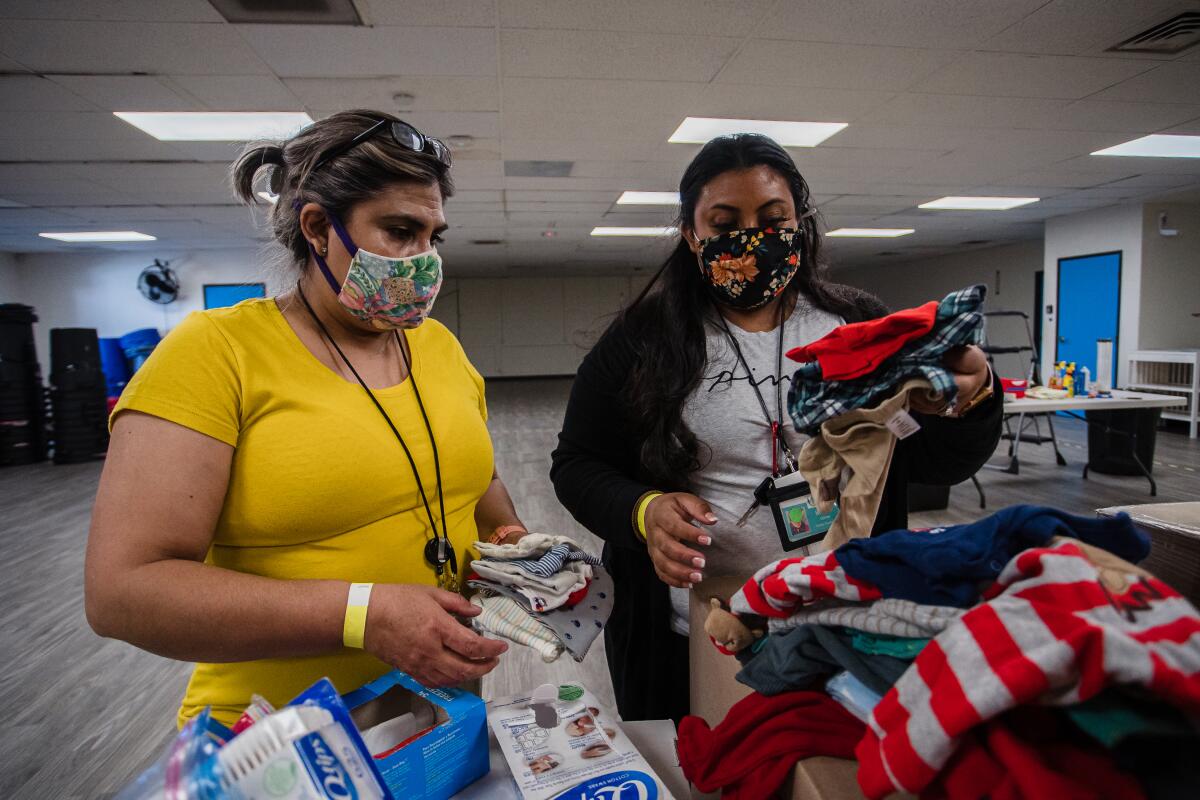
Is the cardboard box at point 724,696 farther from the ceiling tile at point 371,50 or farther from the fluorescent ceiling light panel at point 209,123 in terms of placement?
the fluorescent ceiling light panel at point 209,123

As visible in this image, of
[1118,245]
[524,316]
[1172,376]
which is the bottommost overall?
[1172,376]

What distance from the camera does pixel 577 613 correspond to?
3.28 ft

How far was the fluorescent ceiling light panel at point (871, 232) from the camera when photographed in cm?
1033

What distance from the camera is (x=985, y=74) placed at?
12.8ft

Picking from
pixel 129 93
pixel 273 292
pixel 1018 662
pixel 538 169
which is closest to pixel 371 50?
pixel 129 93

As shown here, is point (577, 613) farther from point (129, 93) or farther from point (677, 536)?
point (129, 93)

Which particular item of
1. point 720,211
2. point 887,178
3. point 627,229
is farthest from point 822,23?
point 627,229

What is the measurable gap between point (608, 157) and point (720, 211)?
4.71 meters

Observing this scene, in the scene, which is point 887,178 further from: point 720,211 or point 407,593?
point 407,593

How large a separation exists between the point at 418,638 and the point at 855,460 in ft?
1.93

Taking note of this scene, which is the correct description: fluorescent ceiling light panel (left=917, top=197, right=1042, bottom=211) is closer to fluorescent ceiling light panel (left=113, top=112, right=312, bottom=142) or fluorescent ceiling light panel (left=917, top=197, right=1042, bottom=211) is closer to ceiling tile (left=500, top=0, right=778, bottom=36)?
ceiling tile (left=500, top=0, right=778, bottom=36)

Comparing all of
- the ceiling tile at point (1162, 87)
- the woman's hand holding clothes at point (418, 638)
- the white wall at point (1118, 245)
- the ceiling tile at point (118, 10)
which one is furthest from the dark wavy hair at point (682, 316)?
the white wall at point (1118, 245)

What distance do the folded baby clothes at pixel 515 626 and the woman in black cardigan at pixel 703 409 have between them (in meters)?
0.22

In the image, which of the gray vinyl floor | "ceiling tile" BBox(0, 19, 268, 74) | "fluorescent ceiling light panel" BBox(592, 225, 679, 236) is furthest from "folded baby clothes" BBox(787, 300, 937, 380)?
"fluorescent ceiling light panel" BBox(592, 225, 679, 236)
